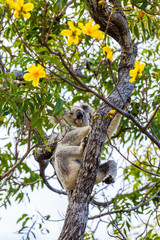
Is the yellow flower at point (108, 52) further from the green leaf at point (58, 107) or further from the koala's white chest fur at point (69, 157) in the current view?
the koala's white chest fur at point (69, 157)

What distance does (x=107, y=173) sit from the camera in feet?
12.4

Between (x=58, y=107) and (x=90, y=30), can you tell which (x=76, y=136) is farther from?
(x=90, y=30)

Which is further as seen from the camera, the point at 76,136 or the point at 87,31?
the point at 76,136

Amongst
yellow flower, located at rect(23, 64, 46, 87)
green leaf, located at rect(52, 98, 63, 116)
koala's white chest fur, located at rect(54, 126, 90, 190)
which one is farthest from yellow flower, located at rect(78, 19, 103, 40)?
koala's white chest fur, located at rect(54, 126, 90, 190)

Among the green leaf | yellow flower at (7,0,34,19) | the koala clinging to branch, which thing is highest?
the koala clinging to branch

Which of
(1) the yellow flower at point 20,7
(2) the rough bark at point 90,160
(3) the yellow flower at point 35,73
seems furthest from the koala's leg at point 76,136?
(1) the yellow flower at point 20,7

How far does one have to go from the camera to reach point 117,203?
4398 mm

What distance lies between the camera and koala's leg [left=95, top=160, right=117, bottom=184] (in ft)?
12.1

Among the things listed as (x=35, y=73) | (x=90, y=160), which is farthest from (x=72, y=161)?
(x=35, y=73)

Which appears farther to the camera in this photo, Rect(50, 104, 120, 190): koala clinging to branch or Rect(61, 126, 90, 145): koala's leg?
Rect(61, 126, 90, 145): koala's leg

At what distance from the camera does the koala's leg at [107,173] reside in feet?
12.1

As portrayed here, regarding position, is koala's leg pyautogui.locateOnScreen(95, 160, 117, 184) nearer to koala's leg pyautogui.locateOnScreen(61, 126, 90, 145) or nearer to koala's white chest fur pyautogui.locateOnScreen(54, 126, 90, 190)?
koala's white chest fur pyautogui.locateOnScreen(54, 126, 90, 190)

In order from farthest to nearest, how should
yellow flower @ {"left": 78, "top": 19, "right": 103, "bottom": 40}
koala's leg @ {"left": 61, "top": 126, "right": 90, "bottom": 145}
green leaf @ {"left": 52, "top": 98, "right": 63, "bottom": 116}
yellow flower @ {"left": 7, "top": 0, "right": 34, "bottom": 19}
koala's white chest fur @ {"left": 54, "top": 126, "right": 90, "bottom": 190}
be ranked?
koala's leg @ {"left": 61, "top": 126, "right": 90, "bottom": 145} → koala's white chest fur @ {"left": 54, "top": 126, "right": 90, "bottom": 190} → green leaf @ {"left": 52, "top": 98, "right": 63, "bottom": 116} → yellow flower @ {"left": 7, "top": 0, "right": 34, "bottom": 19} → yellow flower @ {"left": 78, "top": 19, "right": 103, "bottom": 40}

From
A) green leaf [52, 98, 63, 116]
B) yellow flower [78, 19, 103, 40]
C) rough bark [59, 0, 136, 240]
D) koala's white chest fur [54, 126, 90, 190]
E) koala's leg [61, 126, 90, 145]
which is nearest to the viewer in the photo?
yellow flower [78, 19, 103, 40]
